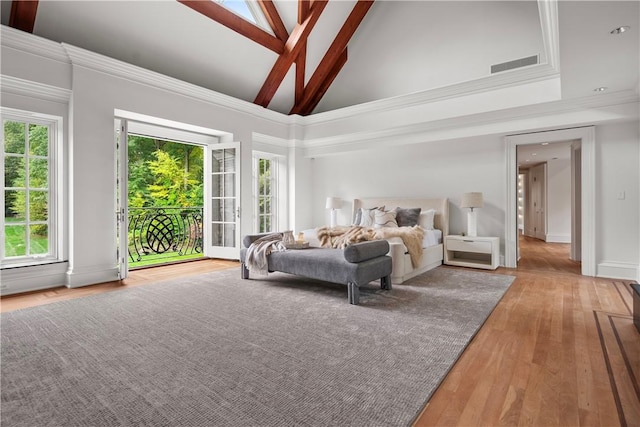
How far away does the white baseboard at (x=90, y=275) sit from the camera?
3.94m

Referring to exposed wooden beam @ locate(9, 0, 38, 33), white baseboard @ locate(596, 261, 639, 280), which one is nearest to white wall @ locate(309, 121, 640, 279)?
white baseboard @ locate(596, 261, 639, 280)

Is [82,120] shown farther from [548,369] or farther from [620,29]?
[620,29]

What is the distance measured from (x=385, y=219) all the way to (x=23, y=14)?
5286mm

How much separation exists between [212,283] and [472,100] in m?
4.67

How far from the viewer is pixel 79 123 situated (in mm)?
3971

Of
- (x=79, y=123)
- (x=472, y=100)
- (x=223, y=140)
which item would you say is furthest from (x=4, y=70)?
(x=472, y=100)

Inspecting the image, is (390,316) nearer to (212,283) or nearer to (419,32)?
(212,283)

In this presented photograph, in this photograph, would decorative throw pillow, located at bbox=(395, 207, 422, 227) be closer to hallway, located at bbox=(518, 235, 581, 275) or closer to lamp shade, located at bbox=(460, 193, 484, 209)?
lamp shade, located at bbox=(460, 193, 484, 209)

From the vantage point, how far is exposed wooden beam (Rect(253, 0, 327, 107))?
17.7 feet

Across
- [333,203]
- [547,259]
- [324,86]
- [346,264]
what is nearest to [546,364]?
[346,264]

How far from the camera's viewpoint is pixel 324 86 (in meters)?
7.00

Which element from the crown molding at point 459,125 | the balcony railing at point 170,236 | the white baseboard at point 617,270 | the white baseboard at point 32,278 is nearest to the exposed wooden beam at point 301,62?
the crown molding at point 459,125

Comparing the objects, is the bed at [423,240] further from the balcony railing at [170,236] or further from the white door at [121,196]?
the balcony railing at [170,236]

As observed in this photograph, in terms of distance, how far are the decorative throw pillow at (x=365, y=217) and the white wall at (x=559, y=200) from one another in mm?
5482
